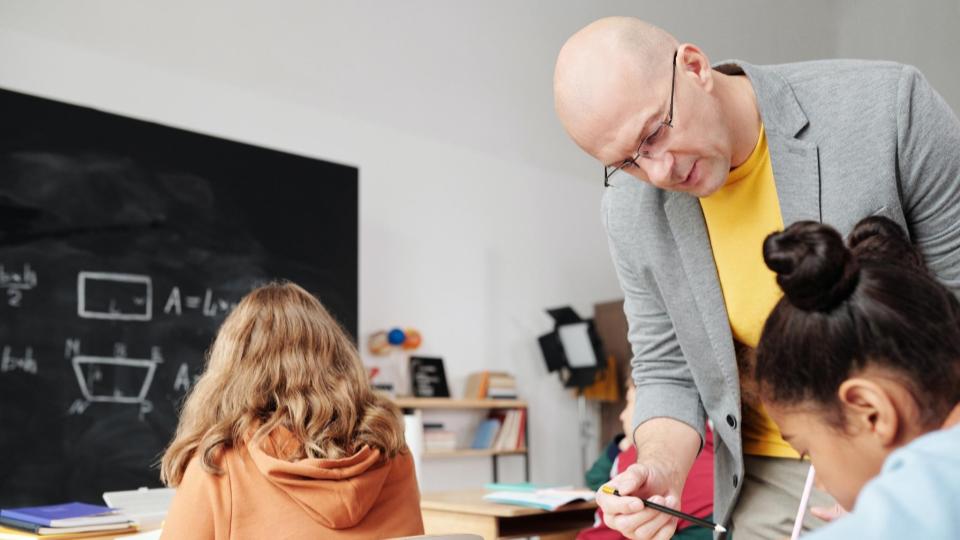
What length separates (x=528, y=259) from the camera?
6535 millimetres

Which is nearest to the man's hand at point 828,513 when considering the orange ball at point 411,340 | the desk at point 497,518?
the desk at point 497,518

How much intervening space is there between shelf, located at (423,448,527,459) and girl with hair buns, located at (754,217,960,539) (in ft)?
15.2

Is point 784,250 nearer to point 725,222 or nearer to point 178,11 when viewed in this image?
point 725,222

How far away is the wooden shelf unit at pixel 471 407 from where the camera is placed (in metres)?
5.43

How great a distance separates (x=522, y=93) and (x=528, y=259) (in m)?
1.17

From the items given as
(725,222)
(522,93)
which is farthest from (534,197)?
Answer: (725,222)

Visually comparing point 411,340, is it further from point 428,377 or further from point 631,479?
point 631,479

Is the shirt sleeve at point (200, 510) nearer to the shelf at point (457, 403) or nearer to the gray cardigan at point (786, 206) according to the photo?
the gray cardigan at point (786, 206)

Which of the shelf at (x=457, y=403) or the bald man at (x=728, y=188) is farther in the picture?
the shelf at (x=457, y=403)

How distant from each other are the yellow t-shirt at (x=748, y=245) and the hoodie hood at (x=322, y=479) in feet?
3.06

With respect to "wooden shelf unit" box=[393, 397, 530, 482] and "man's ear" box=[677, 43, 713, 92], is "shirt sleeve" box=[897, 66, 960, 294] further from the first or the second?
"wooden shelf unit" box=[393, 397, 530, 482]

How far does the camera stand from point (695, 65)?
1.37m

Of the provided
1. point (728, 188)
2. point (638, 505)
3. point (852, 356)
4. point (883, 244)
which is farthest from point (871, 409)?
point (728, 188)

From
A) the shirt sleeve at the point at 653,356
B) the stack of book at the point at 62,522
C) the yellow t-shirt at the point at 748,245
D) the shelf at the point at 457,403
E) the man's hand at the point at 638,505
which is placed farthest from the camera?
the shelf at the point at 457,403
